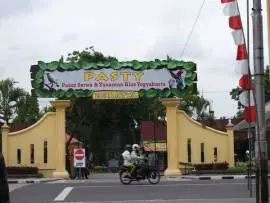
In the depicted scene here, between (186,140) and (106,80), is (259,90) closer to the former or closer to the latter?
(106,80)

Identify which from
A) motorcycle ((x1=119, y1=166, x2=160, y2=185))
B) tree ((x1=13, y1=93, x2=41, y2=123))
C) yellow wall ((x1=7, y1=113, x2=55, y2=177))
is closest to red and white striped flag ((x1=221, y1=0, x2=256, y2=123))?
motorcycle ((x1=119, y1=166, x2=160, y2=185))

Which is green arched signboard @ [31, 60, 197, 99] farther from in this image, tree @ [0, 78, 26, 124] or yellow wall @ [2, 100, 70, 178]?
tree @ [0, 78, 26, 124]

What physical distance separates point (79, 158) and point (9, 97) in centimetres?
3435

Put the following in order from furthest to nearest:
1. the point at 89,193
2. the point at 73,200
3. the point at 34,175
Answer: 1. the point at 34,175
2. the point at 89,193
3. the point at 73,200

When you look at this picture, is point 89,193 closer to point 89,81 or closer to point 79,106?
point 89,81

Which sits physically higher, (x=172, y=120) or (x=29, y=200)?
(x=172, y=120)

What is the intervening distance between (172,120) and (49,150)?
7.36 meters

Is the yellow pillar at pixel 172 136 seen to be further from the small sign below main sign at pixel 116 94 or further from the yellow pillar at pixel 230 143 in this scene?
the yellow pillar at pixel 230 143

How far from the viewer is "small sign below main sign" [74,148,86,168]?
35.8m

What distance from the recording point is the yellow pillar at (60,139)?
1444 inches

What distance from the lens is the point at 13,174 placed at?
1448 inches

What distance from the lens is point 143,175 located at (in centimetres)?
2848

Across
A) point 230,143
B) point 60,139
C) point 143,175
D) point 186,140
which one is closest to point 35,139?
point 60,139

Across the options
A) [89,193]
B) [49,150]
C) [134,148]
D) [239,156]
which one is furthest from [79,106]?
[89,193]
